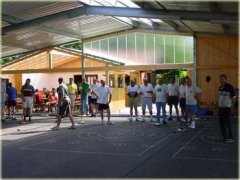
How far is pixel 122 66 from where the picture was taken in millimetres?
19578

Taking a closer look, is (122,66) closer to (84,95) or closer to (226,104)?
(84,95)

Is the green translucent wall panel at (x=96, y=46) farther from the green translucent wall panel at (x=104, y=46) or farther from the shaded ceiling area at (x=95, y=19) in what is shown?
the shaded ceiling area at (x=95, y=19)

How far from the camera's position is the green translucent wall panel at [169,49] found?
1916 centimetres

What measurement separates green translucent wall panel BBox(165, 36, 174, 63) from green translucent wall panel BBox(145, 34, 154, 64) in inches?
29.5

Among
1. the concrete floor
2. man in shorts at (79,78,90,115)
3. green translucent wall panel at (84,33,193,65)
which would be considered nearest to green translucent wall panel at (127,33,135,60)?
green translucent wall panel at (84,33,193,65)

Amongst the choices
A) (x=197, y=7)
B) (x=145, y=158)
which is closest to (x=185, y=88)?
(x=197, y=7)

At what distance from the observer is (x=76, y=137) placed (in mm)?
11039

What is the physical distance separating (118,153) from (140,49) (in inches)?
477

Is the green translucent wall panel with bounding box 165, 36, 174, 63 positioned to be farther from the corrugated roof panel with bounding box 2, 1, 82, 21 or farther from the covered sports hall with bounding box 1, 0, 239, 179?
the corrugated roof panel with bounding box 2, 1, 82, 21

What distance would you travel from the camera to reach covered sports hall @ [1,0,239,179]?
24.0 ft

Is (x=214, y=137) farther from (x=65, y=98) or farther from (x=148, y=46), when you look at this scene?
(x=148, y=46)

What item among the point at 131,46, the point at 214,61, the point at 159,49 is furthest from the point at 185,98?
the point at 131,46

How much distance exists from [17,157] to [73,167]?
5.79ft

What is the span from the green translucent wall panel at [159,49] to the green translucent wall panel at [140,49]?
765 millimetres
